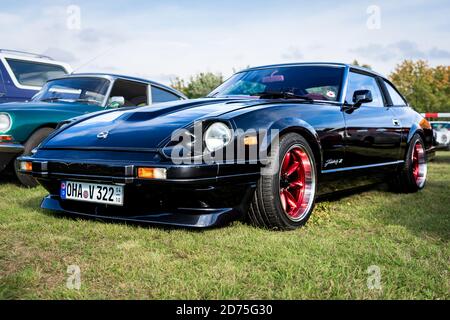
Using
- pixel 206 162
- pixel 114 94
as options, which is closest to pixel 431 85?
pixel 114 94

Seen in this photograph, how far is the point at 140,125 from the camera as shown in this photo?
3244mm

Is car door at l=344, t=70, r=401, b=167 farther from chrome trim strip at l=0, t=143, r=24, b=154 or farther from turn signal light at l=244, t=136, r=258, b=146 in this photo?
chrome trim strip at l=0, t=143, r=24, b=154

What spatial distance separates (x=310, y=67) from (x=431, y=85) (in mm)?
36351

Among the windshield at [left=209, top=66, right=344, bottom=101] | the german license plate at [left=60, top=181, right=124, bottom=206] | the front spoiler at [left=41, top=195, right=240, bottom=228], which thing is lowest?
the front spoiler at [left=41, top=195, right=240, bottom=228]

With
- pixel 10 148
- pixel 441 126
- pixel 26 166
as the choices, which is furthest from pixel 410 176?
pixel 441 126

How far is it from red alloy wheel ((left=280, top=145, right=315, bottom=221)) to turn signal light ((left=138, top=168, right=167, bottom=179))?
96cm

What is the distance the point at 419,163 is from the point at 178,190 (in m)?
3.83

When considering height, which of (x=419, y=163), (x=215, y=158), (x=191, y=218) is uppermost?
(x=215, y=158)

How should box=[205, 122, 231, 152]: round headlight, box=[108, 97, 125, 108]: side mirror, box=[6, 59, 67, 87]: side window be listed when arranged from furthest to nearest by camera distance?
box=[6, 59, 67, 87]: side window < box=[108, 97, 125, 108]: side mirror < box=[205, 122, 231, 152]: round headlight

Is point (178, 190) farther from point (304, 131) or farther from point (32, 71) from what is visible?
point (32, 71)

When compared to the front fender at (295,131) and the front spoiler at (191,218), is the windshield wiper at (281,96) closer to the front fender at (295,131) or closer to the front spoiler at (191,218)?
the front fender at (295,131)

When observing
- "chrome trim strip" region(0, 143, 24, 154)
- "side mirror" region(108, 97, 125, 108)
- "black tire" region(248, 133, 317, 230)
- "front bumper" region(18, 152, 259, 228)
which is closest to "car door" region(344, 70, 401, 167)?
"black tire" region(248, 133, 317, 230)

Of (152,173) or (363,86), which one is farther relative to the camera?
(363,86)

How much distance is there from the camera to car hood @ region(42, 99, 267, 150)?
9.98 ft
